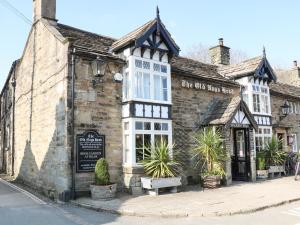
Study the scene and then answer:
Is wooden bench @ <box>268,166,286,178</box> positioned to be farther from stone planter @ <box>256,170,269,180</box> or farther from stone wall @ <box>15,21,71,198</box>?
stone wall @ <box>15,21,71,198</box>

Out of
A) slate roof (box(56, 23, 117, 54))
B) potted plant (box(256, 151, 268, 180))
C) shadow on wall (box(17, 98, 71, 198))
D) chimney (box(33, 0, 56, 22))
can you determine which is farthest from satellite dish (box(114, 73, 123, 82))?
potted plant (box(256, 151, 268, 180))

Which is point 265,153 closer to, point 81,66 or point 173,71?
point 173,71

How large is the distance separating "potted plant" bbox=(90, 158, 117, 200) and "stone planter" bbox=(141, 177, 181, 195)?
4.45 ft

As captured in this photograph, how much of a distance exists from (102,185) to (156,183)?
6.69ft

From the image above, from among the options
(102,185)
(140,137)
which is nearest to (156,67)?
(140,137)

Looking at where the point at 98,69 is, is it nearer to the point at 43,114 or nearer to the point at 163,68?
the point at 163,68

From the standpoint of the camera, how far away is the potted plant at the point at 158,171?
11805mm

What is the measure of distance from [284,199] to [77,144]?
712cm

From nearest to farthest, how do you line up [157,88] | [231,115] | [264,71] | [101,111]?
[101,111]
[157,88]
[231,115]
[264,71]

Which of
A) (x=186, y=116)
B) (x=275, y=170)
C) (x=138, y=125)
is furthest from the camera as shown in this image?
(x=275, y=170)

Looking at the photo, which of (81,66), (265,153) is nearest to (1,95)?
(81,66)

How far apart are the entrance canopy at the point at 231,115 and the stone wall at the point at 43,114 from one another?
6963mm

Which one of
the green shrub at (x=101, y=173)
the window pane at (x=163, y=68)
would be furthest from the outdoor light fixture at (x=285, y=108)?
the green shrub at (x=101, y=173)

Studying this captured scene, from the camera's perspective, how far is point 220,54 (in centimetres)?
2169
